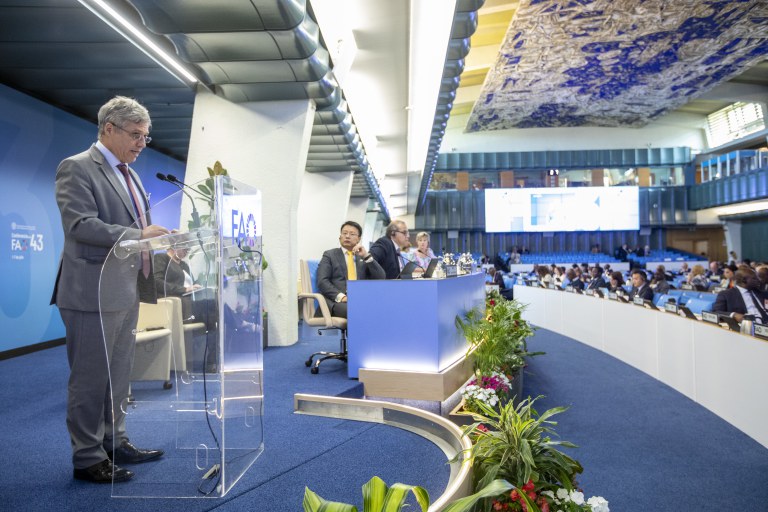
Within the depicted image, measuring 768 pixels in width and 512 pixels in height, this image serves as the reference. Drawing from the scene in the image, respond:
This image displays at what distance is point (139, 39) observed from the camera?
4730 millimetres

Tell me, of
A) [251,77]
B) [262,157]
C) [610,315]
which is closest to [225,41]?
[251,77]

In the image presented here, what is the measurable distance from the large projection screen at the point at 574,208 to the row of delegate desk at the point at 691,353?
15235 millimetres

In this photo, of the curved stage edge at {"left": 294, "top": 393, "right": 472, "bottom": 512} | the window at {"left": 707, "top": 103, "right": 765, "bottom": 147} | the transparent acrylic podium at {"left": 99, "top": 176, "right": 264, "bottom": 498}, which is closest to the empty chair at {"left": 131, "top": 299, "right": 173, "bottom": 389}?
the transparent acrylic podium at {"left": 99, "top": 176, "right": 264, "bottom": 498}

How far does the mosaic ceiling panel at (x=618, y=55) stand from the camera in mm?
13539

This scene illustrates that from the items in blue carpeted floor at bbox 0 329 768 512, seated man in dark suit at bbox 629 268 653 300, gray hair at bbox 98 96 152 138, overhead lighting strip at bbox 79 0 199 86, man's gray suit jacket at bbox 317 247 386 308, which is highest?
overhead lighting strip at bbox 79 0 199 86

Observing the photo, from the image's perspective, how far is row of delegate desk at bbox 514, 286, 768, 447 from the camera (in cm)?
360

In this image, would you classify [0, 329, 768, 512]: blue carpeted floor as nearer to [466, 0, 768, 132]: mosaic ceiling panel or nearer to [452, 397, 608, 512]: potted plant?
[452, 397, 608, 512]: potted plant

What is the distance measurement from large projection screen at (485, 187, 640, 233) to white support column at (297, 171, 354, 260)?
13.1 meters

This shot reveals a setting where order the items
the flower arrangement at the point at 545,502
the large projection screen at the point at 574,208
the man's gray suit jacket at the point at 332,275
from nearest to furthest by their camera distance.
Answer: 1. the flower arrangement at the point at 545,502
2. the man's gray suit jacket at the point at 332,275
3. the large projection screen at the point at 574,208

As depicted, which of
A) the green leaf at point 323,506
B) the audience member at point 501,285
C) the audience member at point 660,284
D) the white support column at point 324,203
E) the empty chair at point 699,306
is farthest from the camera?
the audience member at point 501,285

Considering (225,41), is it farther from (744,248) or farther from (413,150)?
(744,248)

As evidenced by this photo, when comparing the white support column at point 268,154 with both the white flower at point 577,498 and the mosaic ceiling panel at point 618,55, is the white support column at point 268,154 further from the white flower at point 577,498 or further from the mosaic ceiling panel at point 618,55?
the mosaic ceiling panel at point 618,55

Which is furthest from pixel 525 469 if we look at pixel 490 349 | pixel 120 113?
pixel 490 349

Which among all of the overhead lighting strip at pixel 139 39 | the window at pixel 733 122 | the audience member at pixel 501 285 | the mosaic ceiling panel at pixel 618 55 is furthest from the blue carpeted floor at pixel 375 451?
the window at pixel 733 122
